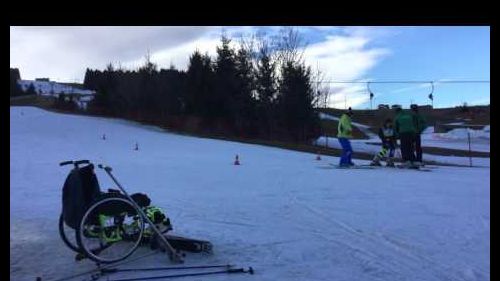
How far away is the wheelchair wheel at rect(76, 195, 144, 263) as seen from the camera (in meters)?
5.54

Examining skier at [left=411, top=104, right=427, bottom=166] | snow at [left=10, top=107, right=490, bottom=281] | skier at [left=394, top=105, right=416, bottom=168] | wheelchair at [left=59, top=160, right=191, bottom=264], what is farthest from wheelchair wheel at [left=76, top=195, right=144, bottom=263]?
skier at [left=411, top=104, right=427, bottom=166]

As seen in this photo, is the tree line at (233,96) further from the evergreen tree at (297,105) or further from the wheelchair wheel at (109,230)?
the wheelchair wheel at (109,230)

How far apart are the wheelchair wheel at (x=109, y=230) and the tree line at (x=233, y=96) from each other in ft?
100

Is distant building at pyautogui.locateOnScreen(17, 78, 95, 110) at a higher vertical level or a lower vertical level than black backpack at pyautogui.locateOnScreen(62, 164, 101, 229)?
higher

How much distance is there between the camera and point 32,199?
10195 mm

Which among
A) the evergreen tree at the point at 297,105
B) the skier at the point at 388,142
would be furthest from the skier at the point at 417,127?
the evergreen tree at the point at 297,105

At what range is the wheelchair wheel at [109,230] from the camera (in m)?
5.54

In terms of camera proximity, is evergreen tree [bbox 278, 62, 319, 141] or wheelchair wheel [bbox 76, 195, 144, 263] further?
evergreen tree [bbox 278, 62, 319, 141]

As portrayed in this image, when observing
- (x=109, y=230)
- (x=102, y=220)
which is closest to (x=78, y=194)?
(x=102, y=220)

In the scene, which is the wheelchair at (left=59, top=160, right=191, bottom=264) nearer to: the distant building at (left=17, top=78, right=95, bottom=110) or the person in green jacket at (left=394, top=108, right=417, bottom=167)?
the person in green jacket at (left=394, top=108, right=417, bottom=167)

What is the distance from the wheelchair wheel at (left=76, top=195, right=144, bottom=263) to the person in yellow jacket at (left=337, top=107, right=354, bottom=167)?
11.4 metres

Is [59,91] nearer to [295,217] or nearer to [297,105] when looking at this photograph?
[297,105]
